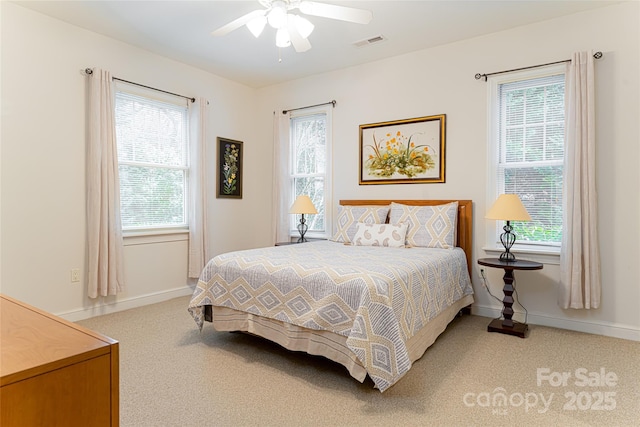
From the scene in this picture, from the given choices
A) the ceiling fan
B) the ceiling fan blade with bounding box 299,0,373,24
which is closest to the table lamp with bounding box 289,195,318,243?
the ceiling fan

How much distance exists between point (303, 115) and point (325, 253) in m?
2.44

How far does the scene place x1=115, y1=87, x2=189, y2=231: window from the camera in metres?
3.88

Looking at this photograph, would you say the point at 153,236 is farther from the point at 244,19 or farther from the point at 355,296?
the point at 355,296

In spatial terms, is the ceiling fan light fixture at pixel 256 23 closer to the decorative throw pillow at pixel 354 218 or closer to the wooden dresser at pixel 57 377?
the decorative throw pillow at pixel 354 218

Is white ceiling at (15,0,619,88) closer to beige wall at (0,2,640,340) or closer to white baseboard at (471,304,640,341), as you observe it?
beige wall at (0,2,640,340)

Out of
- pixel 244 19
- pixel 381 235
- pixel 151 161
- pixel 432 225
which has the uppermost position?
pixel 244 19

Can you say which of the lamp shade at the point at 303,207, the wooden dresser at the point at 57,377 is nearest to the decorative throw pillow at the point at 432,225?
the lamp shade at the point at 303,207

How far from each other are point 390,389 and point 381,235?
170 cm

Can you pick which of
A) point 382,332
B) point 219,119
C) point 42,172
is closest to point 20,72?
point 42,172

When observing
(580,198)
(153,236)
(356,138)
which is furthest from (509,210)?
(153,236)

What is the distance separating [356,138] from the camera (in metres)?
4.46

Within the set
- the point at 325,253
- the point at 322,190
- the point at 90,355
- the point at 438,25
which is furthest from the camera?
the point at 322,190

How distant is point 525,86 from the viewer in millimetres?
3471

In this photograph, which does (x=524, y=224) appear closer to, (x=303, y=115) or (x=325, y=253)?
(x=325, y=253)
